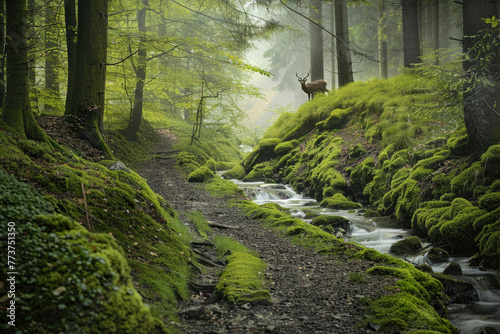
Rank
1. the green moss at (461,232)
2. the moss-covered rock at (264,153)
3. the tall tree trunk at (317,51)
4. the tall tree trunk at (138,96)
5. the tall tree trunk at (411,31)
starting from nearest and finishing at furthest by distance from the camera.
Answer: the green moss at (461,232), the tall tree trunk at (411,31), the tall tree trunk at (138,96), the moss-covered rock at (264,153), the tall tree trunk at (317,51)

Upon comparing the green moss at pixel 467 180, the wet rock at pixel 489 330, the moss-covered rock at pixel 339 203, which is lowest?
the wet rock at pixel 489 330

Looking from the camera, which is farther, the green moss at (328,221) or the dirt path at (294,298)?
the green moss at (328,221)

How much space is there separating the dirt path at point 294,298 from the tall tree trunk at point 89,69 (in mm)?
3818

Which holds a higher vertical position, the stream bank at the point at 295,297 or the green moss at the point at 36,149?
the green moss at the point at 36,149

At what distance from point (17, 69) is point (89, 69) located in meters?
2.92

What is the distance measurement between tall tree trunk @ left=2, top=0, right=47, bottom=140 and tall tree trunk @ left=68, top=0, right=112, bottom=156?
262cm

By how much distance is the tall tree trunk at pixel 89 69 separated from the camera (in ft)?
24.3

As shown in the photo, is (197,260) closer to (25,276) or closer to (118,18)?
(25,276)

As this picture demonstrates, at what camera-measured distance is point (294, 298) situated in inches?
144

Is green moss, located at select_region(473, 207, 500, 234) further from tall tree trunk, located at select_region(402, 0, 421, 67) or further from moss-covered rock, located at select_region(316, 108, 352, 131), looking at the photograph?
tall tree trunk, located at select_region(402, 0, 421, 67)

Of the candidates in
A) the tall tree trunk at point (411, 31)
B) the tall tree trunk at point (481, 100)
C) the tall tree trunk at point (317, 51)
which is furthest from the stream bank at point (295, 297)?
the tall tree trunk at point (317, 51)

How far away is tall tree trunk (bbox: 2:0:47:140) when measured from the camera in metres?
4.52

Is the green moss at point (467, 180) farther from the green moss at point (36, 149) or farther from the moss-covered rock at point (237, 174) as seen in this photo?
the moss-covered rock at point (237, 174)

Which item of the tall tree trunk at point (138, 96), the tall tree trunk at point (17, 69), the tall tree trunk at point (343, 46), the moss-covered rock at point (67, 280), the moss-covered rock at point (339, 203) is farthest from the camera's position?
the tall tree trunk at point (343, 46)
